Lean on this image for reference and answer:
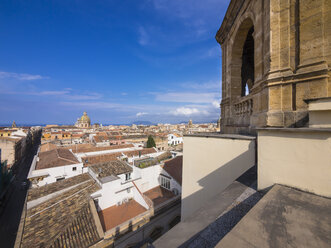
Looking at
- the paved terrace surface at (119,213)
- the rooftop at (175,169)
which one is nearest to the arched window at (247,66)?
the rooftop at (175,169)

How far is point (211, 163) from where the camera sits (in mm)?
4734

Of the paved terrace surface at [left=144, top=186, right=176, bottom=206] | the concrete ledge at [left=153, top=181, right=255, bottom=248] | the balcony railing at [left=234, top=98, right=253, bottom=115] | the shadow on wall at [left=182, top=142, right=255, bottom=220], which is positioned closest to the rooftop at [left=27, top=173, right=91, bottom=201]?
the paved terrace surface at [left=144, top=186, right=176, bottom=206]

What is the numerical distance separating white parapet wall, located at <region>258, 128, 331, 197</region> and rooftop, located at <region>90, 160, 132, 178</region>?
13465mm

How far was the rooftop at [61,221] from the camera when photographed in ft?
24.2

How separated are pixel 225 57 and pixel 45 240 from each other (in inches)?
488

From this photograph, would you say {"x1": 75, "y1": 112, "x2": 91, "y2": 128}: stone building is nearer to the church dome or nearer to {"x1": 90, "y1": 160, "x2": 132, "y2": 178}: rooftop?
the church dome

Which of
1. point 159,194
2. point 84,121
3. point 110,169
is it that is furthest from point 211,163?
point 84,121

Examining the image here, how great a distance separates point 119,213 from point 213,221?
38.8 ft

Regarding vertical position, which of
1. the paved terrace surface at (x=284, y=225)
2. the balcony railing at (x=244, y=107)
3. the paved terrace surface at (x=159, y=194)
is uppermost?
the balcony railing at (x=244, y=107)

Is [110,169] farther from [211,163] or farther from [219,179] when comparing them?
[219,179]

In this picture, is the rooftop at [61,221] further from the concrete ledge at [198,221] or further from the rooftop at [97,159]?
the rooftop at [97,159]

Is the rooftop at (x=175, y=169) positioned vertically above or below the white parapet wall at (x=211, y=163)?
below

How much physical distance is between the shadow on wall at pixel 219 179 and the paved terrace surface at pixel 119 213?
7010 mm

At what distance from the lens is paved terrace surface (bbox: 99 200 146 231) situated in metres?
10.4
